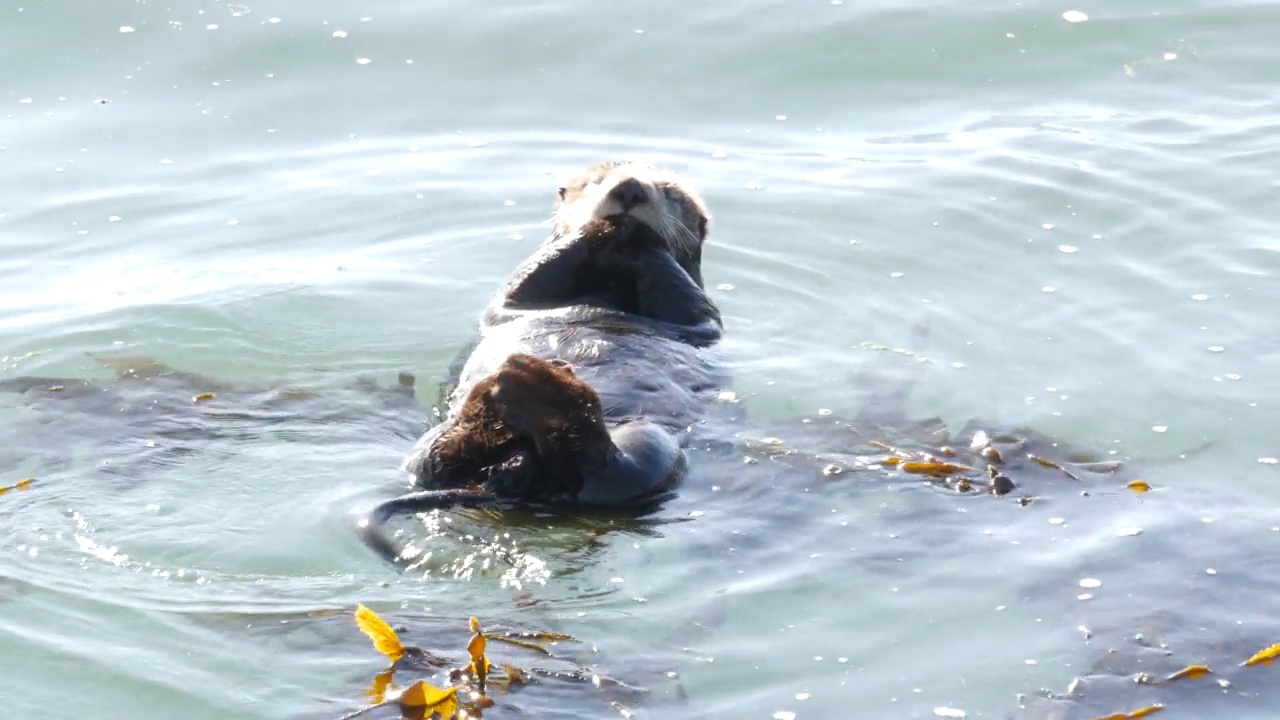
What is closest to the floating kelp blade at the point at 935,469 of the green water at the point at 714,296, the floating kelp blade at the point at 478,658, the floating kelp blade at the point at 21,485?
the green water at the point at 714,296

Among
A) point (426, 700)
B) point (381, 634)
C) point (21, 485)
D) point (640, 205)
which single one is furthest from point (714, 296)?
point (426, 700)

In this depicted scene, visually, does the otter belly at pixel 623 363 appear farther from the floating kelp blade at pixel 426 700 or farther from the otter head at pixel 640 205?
the floating kelp blade at pixel 426 700

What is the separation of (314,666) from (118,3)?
28.2 feet

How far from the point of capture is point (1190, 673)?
454 centimetres

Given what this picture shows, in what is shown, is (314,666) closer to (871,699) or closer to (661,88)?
(871,699)

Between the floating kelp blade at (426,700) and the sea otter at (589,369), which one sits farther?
the sea otter at (589,369)

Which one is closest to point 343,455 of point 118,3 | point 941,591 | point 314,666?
point 314,666

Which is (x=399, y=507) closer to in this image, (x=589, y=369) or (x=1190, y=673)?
(x=589, y=369)

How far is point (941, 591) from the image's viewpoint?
509cm

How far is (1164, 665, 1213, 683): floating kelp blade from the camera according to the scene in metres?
4.52

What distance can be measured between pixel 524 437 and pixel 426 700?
1332mm

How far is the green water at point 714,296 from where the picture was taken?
15.6 feet

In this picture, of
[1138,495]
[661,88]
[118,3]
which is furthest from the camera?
Result: [118,3]

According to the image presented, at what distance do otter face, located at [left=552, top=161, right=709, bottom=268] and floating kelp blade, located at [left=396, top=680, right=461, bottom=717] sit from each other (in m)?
3.09
